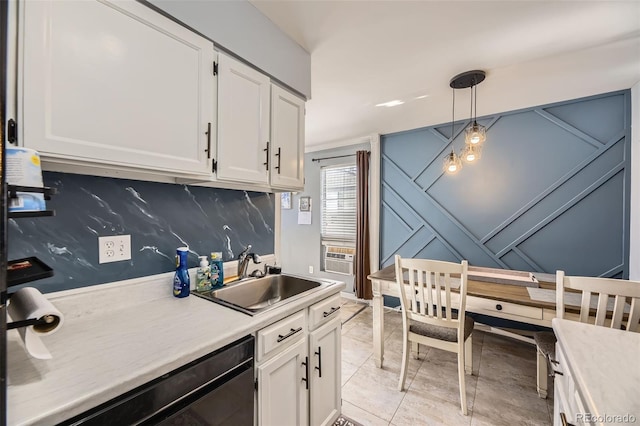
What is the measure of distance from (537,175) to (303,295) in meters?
2.92

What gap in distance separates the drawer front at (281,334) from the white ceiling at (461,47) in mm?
1771

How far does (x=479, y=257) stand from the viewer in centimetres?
299

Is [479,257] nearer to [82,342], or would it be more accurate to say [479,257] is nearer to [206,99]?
[206,99]

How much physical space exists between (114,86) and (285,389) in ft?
4.96

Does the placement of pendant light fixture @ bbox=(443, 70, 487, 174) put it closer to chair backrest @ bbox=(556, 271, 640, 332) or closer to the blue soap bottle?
chair backrest @ bbox=(556, 271, 640, 332)

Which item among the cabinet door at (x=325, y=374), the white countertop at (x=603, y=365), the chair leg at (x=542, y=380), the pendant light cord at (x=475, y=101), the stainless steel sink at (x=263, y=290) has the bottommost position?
the chair leg at (x=542, y=380)

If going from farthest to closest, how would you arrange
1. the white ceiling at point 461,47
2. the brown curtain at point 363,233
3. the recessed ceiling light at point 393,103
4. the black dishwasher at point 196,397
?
the brown curtain at point 363,233
the recessed ceiling light at point 393,103
the white ceiling at point 461,47
the black dishwasher at point 196,397

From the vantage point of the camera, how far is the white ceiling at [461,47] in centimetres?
147

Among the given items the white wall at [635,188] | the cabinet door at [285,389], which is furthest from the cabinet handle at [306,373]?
the white wall at [635,188]

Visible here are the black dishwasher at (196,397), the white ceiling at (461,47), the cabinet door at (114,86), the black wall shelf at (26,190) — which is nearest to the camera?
the black wall shelf at (26,190)

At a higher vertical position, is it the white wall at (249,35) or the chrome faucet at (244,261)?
the white wall at (249,35)

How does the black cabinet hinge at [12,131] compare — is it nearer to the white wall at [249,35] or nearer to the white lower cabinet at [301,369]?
the white wall at [249,35]

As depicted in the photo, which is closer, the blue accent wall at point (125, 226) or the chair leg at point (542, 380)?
the blue accent wall at point (125, 226)

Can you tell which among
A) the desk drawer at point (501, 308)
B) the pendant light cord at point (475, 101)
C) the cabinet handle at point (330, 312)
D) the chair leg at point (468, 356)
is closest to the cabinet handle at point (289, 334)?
the cabinet handle at point (330, 312)
